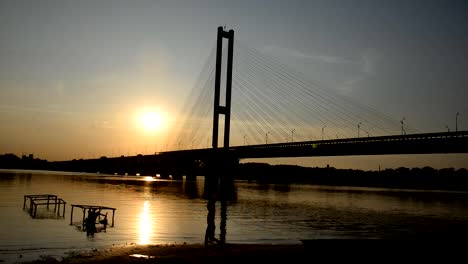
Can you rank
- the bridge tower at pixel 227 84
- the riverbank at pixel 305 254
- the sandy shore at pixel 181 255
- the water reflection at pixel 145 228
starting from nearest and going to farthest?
the riverbank at pixel 305 254
the sandy shore at pixel 181 255
the water reflection at pixel 145 228
the bridge tower at pixel 227 84

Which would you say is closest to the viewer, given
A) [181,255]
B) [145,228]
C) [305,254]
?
[305,254]

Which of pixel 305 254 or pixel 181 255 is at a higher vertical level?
pixel 305 254

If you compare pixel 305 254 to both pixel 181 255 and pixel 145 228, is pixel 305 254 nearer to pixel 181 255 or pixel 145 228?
pixel 181 255

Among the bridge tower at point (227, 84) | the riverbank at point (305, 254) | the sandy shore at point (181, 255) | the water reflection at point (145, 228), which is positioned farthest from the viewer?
the bridge tower at point (227, 84)

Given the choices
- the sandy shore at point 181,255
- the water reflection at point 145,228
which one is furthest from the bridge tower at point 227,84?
the sandy shore at point 181,255

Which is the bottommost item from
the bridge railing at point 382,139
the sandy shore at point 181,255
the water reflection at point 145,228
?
the water reflection at point 145,228

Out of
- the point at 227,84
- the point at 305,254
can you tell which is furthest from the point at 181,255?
the point at 227,84

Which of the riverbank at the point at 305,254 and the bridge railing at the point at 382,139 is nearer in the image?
the riverbank at the point at 305,254

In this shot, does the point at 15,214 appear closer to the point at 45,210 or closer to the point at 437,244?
the point at 45,210

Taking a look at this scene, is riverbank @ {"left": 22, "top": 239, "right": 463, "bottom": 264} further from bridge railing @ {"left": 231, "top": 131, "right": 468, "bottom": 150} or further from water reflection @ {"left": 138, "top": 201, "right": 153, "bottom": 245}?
bridge railing @ {"left": 231, "top": 131, "right": 468, "bottom": 150}

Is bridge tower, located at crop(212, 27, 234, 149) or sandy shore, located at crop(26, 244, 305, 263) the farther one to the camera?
bridge tower, located at crop(212, 27, 234, 149)

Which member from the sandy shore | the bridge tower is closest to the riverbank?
the sandy shore

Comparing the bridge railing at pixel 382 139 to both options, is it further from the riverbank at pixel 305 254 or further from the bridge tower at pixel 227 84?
the riverbank at pixel 305 254

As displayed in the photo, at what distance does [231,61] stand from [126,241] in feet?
119
